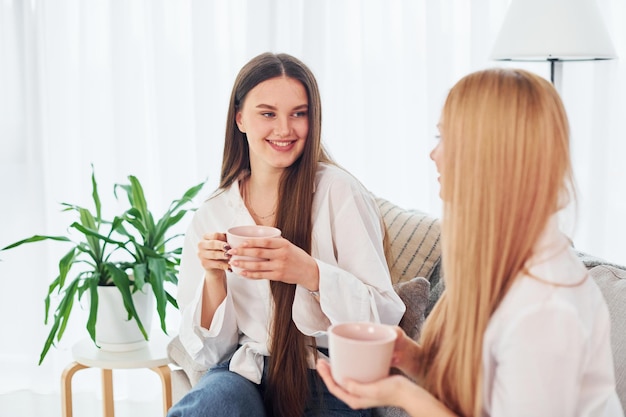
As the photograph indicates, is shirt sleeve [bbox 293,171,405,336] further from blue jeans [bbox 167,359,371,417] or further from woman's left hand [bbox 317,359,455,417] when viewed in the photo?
woman's left hand [bbox 317,359,455,417]

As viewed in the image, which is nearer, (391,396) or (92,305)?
(391,396)

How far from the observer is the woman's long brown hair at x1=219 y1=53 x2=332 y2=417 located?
5.68 feet

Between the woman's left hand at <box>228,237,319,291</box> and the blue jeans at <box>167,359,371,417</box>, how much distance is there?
31 centimetres

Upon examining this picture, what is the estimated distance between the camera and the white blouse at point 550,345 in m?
0.97

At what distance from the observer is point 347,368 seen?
1.03 m

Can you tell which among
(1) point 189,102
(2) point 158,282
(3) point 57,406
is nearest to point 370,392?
(2) point 158,282

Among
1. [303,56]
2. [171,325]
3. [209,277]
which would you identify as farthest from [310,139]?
[171,325]

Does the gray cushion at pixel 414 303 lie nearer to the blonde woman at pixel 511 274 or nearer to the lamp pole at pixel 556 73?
the blonde woman at pixel 511 274

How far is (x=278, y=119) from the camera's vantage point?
1772 mm

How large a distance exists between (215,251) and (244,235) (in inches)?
5.9

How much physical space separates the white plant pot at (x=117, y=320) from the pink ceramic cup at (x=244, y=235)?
0.94 m

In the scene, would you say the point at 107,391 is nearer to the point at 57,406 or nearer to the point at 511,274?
the point at 57,406

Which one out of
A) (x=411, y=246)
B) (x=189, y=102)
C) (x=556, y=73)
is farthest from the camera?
(x=189, y=102)

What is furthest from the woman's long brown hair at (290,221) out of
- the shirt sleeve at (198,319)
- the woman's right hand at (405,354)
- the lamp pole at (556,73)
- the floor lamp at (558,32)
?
the lamp pole at (556,73)
